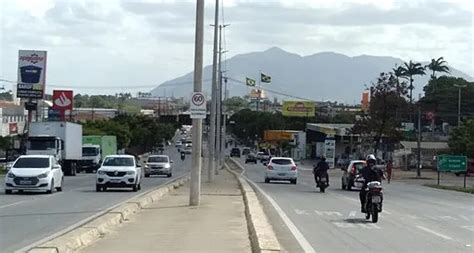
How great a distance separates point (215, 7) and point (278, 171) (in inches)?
394

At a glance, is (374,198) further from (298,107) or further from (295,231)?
(298,107)

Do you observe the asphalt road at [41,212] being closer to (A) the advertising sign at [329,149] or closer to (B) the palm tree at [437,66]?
(A) the advertising sign at [329,149]

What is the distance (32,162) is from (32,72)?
55073 millimetres

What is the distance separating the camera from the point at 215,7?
50500 millimetres

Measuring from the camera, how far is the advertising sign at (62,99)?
110m

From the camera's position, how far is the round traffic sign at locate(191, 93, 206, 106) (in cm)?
2580

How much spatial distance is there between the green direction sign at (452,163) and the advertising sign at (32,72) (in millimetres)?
43924

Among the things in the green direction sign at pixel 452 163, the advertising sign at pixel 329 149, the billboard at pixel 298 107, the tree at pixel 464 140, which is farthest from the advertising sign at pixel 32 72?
the billboard at pixel 298 107

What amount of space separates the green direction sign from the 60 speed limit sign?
36.4 m

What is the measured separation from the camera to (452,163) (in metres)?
60.0

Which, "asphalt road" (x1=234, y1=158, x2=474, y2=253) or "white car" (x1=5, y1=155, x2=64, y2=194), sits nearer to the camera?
"asphalt road" (x1=234, y1=158, x2=474, y2=253)

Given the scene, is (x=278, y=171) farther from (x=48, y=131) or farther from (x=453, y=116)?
(x=453, y=116)

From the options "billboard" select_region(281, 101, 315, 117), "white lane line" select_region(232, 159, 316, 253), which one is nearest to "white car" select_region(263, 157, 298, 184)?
"white lane line" select_region(232, 159, 316, 253)

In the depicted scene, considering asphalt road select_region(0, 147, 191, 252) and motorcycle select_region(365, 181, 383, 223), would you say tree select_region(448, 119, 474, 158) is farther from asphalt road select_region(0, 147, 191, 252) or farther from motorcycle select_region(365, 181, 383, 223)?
motorcycle select_region(365, 181, 383, 223)
